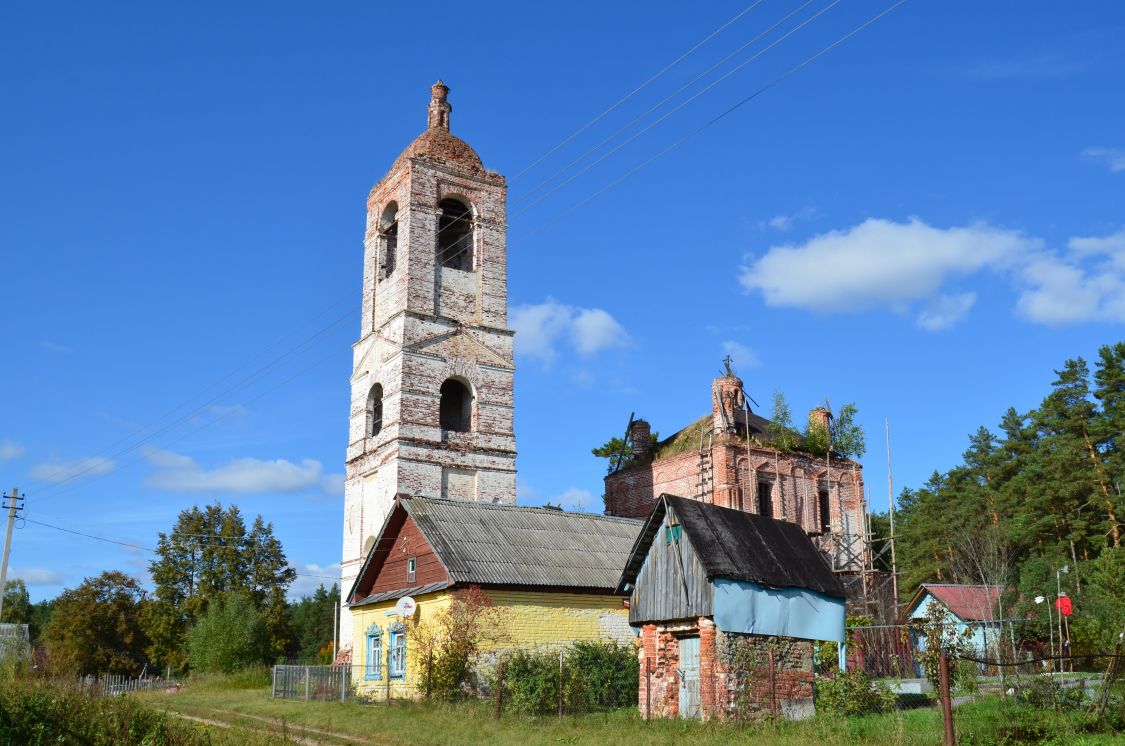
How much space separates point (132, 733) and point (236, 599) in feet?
106

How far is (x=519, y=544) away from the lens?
27172 mm

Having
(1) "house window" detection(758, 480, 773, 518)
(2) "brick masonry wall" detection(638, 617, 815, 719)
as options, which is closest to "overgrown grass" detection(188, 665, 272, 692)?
(2) "brick masonry wall" detection(638, 617, 815, 719)

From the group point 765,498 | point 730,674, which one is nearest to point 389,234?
point 765,498

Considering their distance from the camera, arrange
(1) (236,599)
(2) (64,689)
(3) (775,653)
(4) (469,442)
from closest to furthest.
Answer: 1. (2) (64,689)
2. (3) (775,653)
3. (4) (469,442)
4. (1) (236,599)

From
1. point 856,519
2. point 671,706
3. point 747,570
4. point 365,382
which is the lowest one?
point 671,706

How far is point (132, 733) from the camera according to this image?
1335 centimetres

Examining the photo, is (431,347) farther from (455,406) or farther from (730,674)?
(730,674)

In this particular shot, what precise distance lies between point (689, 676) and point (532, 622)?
6.75 m

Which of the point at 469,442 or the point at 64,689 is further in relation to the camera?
the point at 469,442

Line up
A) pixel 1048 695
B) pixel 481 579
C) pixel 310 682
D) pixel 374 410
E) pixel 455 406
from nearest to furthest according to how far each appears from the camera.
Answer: pixel 1048 695
pixel 481 579
pixel 310 682
pixel 374 410
pixel 455 406

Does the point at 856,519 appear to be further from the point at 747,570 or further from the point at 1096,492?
the point at 747,570

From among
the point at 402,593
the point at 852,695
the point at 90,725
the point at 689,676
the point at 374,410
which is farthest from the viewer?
the point at 374,410

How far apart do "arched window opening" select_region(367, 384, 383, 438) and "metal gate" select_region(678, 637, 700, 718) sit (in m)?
20.2

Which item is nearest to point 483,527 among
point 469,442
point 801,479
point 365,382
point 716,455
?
point 469,442
